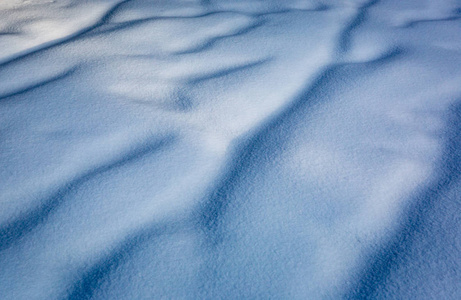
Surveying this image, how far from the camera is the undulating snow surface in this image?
57 cm

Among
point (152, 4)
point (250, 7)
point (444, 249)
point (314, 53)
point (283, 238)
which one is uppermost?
point (152, 4)

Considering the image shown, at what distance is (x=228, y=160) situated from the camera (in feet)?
2.49

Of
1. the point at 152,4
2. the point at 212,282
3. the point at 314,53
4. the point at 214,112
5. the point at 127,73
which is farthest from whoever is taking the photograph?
the point at 152,4

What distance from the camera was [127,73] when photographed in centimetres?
97

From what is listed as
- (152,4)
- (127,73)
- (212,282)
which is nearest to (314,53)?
(127,73)

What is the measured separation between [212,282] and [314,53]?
75 centimetres

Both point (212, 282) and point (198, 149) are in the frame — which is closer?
point (212, 282)

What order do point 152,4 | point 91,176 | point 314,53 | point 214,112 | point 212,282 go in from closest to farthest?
point 212,282, point 91,176, point 214,112, point 314,53, point 152,4

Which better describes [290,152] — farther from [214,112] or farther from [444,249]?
[444,249]

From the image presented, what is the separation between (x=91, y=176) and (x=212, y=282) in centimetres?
30

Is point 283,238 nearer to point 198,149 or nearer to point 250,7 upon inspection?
point 198,149

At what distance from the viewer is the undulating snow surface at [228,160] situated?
22.4 inches

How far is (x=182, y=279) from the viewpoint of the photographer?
1.83 feet

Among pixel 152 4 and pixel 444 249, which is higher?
pixel 152 4
